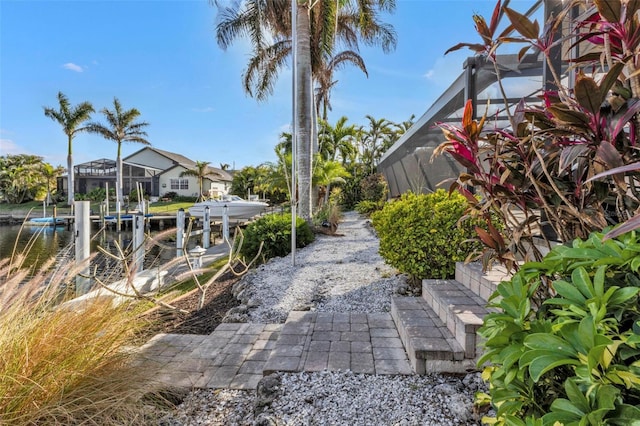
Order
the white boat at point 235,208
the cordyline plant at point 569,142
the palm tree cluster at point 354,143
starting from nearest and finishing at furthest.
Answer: the cordyline plant at point 569,142 < the white boat at point 235,208 < the palm tree cluster at point 354,143

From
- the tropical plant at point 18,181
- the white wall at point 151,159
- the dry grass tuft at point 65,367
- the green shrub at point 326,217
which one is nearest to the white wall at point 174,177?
the white wall at point 151,159

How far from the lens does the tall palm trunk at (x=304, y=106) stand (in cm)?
859

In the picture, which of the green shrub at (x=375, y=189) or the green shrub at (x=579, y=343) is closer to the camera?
the green shrub at (x=579, y=343)

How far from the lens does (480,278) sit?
2.94 metres

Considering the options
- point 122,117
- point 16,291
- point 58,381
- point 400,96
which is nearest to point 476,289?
point 58,381

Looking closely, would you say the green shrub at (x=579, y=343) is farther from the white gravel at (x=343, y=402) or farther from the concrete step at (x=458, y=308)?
the concrete step at (x=458, y=308)

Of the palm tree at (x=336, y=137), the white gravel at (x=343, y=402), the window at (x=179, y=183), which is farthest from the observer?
the window at (x=179, y=183)

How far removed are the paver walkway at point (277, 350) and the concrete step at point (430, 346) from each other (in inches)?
4.1

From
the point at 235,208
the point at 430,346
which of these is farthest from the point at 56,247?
the point at 430,346

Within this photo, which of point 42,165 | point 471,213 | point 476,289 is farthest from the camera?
point 42,165

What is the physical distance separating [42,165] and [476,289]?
4508cm

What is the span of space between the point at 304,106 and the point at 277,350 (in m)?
7.49

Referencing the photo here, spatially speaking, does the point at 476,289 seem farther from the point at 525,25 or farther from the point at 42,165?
the point at 42,165

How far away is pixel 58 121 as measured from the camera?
27.4 meters
